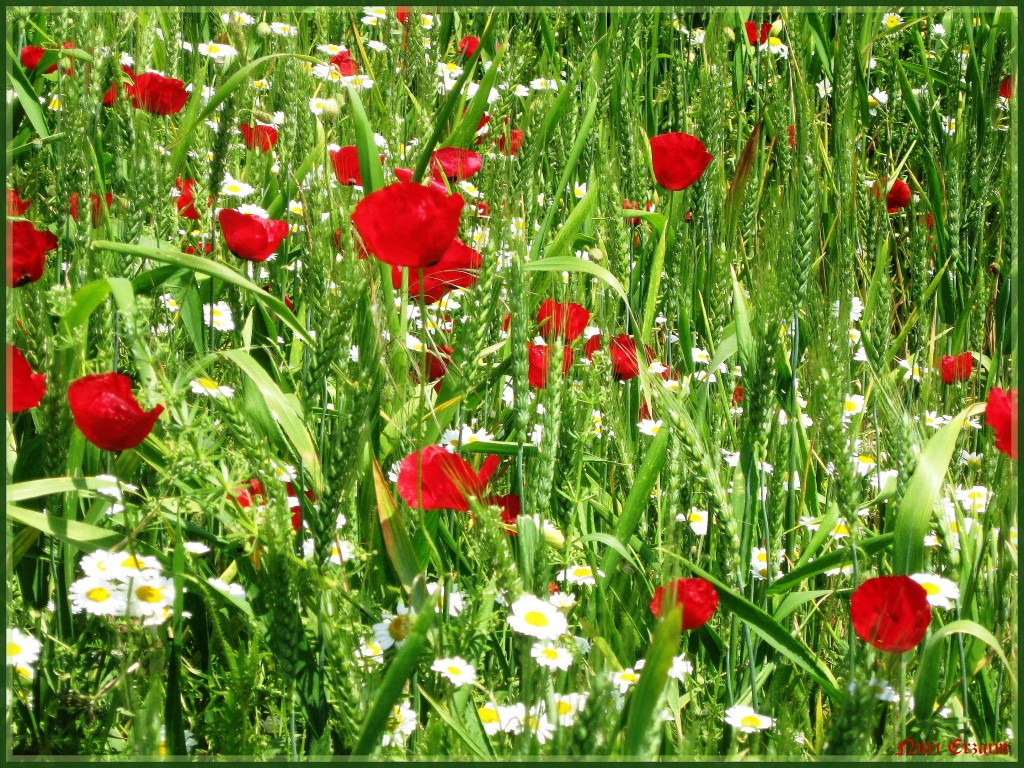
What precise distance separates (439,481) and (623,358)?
0.44 m

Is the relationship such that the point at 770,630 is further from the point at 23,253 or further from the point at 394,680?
the point at 23,253

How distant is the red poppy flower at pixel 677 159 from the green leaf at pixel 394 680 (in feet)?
2.98

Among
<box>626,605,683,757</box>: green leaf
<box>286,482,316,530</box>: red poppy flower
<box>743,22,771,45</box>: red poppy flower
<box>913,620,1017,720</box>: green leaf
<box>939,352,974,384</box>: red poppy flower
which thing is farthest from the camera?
<box>743,22,771,45</box>: red poppy flower

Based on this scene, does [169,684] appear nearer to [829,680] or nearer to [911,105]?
[829,680]

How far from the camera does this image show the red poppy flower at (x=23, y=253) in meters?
1.14

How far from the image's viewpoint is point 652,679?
750 mm

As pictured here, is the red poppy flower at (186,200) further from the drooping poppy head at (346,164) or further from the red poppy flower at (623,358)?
the red poppy flower at (623,358)

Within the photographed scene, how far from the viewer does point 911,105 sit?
2041 millimetres

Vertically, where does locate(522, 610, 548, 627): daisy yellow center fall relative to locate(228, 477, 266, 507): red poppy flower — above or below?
below

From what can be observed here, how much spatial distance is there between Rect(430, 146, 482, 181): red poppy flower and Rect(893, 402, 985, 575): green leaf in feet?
2.75

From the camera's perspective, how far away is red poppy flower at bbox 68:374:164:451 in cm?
94

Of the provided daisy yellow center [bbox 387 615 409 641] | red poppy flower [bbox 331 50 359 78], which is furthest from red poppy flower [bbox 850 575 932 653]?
red poppy flower [bbox 331 50 359 78]

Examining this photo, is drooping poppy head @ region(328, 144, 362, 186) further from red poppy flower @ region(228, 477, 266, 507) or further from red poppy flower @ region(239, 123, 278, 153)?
red poppy flower @ region(228, 477, 266, 507)

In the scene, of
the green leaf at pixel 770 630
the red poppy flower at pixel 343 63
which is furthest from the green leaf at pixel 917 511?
the red poppy flower at pixel 343 63
